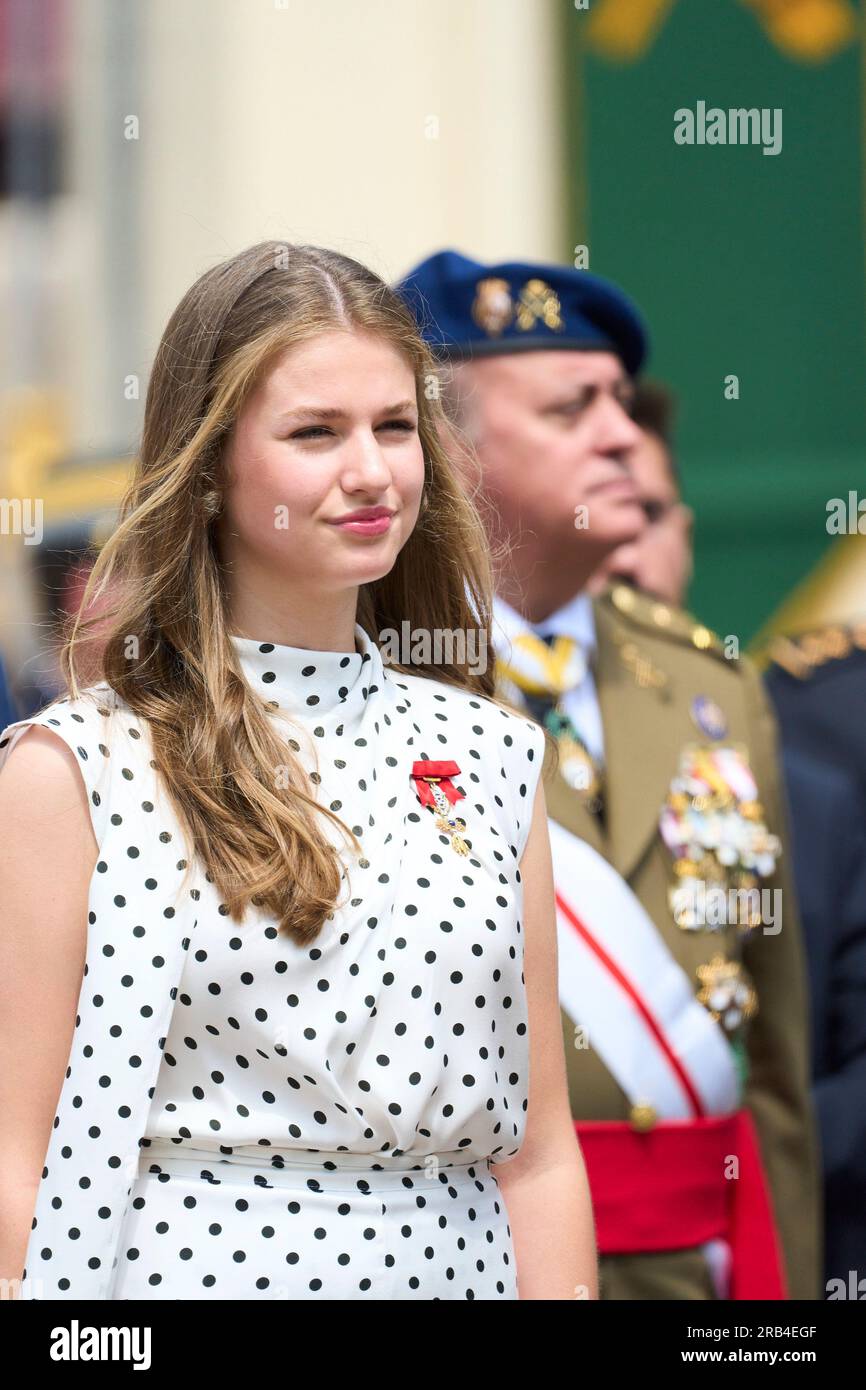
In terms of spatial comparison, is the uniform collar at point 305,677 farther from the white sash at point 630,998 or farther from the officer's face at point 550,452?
the officer's face at point 550,452

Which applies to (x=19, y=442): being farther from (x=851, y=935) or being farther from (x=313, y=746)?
(x=313, y=746)

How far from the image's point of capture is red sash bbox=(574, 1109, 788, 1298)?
262 cm

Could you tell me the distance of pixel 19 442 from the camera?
21.3 feet

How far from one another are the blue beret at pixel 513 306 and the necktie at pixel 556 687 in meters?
0.41

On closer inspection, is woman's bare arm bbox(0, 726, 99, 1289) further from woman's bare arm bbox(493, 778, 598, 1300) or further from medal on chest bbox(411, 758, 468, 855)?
woman's bare arm bbox(493, 778, 598, 1300)

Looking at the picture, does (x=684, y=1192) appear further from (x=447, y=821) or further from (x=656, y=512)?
(x=656, y=512)

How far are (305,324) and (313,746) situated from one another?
0.36 meters

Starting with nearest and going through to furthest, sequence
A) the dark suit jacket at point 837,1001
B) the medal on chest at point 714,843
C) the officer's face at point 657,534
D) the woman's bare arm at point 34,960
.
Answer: the woman's bare arm at point 34,960 → the medal on chest at point 714,843 → the dark suit jacket at point 837,1001 → the officer's face at point 657,534

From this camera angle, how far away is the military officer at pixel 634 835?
8.67ft

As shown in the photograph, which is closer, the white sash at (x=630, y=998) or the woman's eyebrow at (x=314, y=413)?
the woman's eyebrow at (x=314, y=413)

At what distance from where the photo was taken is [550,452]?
2.84m

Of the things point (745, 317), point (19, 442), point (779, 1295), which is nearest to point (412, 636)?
point (779, 1295)

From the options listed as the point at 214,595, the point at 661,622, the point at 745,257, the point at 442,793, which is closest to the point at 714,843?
the point at 661,622

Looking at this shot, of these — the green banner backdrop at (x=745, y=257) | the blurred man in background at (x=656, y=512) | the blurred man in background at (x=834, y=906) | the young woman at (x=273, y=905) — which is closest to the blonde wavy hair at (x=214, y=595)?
the young woman at (x=273, y=905)
